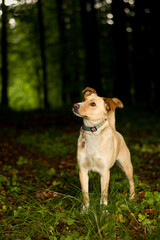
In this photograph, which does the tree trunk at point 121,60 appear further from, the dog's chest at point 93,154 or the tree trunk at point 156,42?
the dog's chest at point 93,154

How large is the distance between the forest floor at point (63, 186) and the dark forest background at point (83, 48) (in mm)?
3963

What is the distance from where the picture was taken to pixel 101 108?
378cm

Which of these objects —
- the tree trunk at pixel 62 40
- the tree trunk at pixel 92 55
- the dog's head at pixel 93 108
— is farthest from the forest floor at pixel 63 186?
the tree trunk at pixel 62 40

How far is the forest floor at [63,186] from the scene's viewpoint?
3.29 m

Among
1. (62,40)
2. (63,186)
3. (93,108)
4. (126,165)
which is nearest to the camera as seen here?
(93,108)

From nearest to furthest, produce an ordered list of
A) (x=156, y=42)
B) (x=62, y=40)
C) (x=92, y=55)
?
(x=92, y=55) < (x=156, y=42) < (x=62, y=40)

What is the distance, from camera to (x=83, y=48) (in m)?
24.7

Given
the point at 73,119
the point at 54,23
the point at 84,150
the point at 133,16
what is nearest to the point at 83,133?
the point at 84,150

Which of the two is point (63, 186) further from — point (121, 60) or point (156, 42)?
point (156, 42)

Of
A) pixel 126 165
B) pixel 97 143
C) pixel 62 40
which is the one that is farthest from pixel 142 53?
pixel 97 143

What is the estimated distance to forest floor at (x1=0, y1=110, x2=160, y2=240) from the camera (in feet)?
10.8

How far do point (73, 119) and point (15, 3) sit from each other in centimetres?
730

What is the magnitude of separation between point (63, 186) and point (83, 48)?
2084 centimetres

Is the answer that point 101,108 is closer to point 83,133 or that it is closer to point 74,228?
point 83,133
